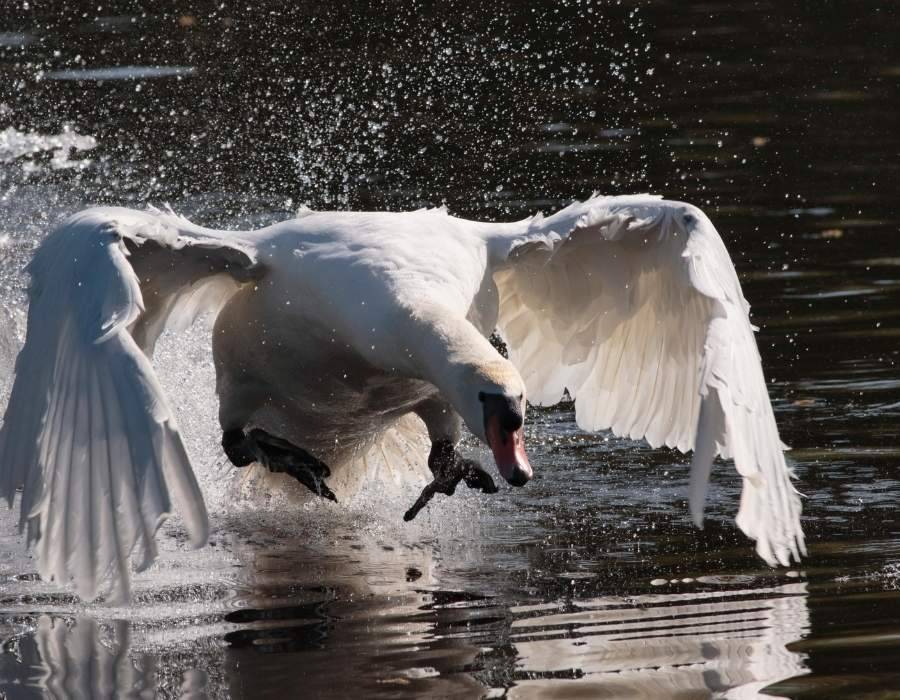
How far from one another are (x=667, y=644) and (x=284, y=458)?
2657mm

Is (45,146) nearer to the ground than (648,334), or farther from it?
farther from it

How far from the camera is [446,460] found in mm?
8445

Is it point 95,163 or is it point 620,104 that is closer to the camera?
point 95,163

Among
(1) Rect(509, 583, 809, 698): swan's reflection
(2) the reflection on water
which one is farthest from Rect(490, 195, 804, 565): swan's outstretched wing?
(2) the reflection on water

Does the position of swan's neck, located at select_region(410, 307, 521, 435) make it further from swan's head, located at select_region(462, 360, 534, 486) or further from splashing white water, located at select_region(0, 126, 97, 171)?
splashing white water, located at select_region(0, 126, 97, 171)

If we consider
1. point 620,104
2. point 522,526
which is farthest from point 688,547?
point 620,104

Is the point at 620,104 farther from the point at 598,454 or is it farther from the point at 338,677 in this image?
the point at 338,677

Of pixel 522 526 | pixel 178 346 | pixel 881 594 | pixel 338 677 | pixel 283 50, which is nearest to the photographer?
pixel 338 677

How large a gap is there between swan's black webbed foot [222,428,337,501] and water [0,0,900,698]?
264mm

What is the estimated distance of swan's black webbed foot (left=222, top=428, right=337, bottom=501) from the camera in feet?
27.7

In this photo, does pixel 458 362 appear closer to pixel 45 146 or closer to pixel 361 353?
pixel 361 353

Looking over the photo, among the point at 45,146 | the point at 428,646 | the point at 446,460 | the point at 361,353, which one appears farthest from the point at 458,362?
the point at 45,146

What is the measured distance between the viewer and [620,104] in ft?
55.6

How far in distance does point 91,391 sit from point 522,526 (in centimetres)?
252
